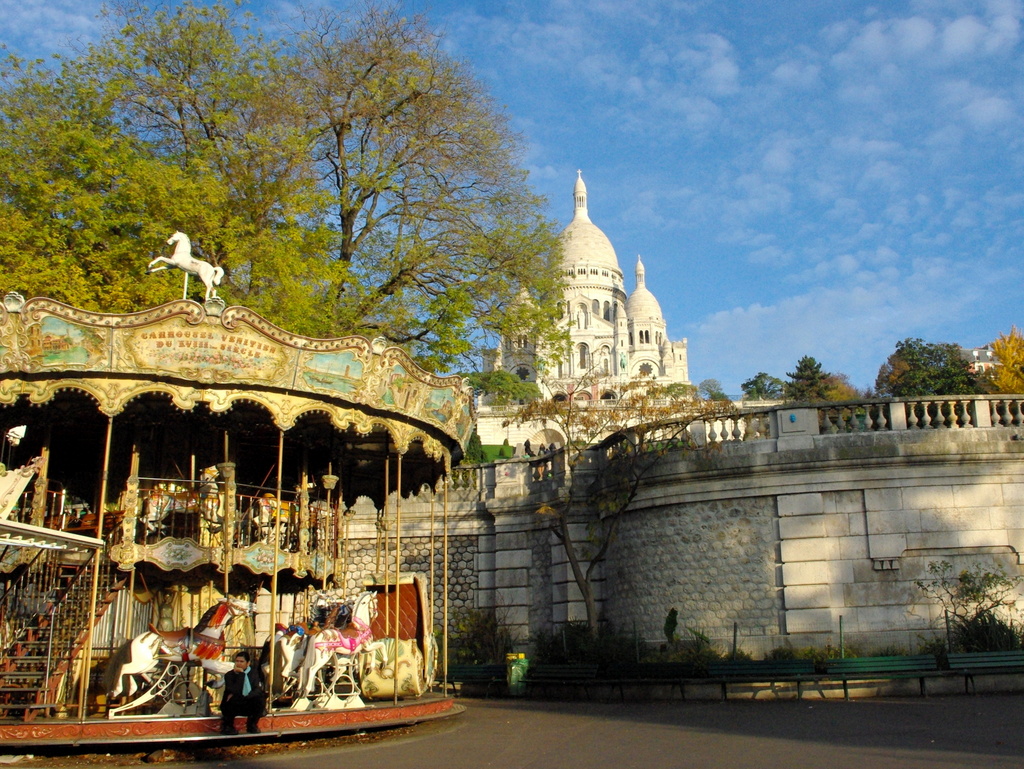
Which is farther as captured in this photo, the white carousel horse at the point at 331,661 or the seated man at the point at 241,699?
the white carousel horse at the point at 331,661

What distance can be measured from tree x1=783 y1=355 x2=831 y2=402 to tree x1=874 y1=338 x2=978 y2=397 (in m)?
5.31

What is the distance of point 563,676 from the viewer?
19.6 m

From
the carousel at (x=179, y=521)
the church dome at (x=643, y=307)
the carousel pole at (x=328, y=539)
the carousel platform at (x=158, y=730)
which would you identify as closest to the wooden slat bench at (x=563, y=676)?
the carousel at (x=179, y=521)

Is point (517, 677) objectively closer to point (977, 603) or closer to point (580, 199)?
point (977, 603)

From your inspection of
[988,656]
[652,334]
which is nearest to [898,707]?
[988,656]

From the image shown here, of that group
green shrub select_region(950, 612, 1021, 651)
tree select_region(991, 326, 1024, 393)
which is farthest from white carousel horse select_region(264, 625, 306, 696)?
tree select_region(991, 326, 1024, 393)

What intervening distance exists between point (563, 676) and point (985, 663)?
25.0 ft

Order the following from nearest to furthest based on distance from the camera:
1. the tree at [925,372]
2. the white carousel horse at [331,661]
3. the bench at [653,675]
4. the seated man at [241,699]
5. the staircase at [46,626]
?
1. the seated man at [241,699]
2. the staircase at [46,626]
3. the white carousel horse at [331,661]
4. the bench at [653,675]
5. the tree at [925,372]

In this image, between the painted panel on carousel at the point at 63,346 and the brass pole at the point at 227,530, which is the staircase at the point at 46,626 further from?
the painted panel on carousel at the point at 63,346

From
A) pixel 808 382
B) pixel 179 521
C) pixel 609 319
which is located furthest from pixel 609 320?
pixel 179 521

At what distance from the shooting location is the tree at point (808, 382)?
297 feet

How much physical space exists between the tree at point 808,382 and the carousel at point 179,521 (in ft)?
254

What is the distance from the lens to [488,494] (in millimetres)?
25547

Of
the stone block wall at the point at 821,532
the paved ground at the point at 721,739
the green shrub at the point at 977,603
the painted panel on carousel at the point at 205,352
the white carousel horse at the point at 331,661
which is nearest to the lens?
the paved ground at the point at 721,739
